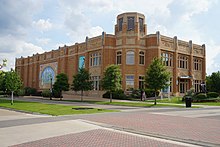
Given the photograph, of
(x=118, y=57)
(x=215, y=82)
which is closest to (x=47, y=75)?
(x=118, y=57)

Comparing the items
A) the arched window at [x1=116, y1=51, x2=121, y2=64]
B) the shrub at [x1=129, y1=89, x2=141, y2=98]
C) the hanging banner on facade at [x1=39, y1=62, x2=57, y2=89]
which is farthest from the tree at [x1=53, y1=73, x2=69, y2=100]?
the hanging banner on facade at [x1=39, y1=62, x2=57, y2=89]

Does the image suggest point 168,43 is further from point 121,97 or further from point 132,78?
point 121,97

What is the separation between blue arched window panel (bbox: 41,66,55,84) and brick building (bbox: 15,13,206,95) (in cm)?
736

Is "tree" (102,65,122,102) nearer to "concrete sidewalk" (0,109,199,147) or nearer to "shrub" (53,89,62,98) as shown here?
"shrub" (53,89,62,98)

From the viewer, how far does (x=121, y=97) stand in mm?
40969

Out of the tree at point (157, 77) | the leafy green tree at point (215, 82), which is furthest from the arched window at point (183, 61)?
the tree at point (157, 77)

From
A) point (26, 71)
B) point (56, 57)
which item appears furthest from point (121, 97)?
point (26, 71)

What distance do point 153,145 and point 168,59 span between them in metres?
41.7

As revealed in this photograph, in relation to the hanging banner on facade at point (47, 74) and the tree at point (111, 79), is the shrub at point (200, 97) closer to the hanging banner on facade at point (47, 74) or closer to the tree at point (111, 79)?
the tree at point (111, 79)

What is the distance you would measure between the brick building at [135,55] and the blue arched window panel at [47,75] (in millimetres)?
7358

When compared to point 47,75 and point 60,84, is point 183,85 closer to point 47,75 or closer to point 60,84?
point 60,84

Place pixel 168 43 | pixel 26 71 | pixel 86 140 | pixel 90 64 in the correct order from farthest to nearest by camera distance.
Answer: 1. pixel 26 71
2. pixel 90 64
3. pixel 168 43
4. pixel 86 140

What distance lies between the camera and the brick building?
44.7 m

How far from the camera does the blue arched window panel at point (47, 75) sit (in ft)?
212
